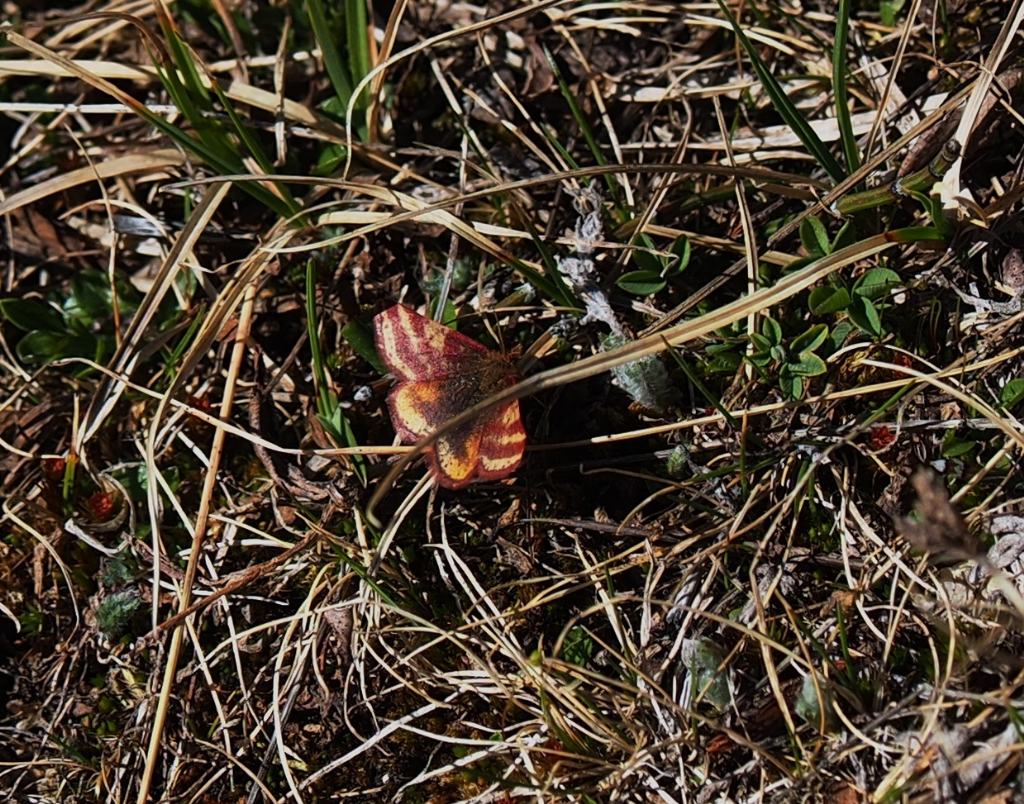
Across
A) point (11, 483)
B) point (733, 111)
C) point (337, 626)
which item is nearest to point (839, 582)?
point (337, 626)

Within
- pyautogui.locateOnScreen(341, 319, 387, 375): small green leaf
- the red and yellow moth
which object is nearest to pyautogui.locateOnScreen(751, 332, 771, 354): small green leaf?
the red and yellow moth

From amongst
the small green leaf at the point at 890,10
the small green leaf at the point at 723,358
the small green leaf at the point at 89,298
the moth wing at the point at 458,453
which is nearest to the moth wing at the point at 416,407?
the moth wing at the point at 458,453

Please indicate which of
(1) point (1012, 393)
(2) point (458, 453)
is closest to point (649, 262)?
(2) point (458, 453)

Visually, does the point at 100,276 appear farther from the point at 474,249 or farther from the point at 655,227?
the point at 655,227

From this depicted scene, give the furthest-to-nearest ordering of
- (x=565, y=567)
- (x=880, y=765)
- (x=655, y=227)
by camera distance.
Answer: (x=655, y=227), (x=565, y=567), (x=880, y=765)

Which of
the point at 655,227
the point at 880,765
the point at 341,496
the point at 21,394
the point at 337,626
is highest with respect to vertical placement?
the point at 21,394

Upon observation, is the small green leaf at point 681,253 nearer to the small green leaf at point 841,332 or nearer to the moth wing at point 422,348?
the small green leaf at point 841,332
